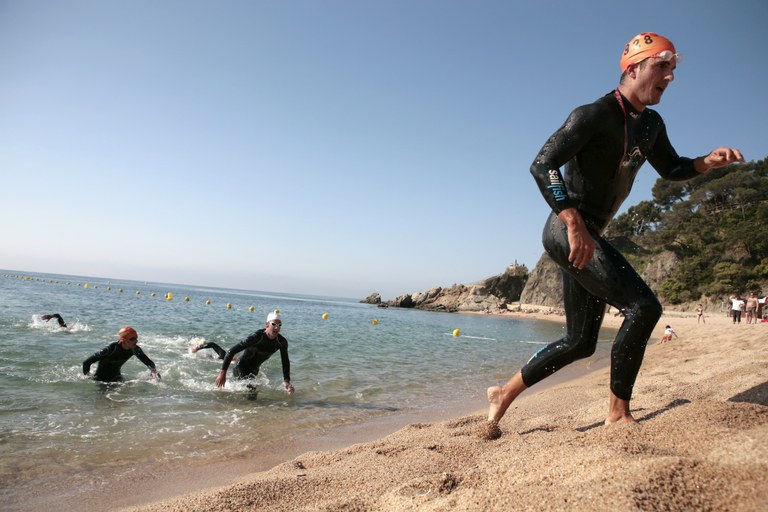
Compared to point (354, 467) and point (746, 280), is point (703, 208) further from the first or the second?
point (354, 467)

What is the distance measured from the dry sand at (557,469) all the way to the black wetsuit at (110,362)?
5753 millimetres

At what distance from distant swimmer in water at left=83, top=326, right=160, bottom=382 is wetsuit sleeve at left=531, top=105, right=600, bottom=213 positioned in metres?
7.33

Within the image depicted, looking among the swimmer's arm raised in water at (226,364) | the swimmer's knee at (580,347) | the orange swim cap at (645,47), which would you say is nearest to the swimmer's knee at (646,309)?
the swimmer's knee at (580,347)

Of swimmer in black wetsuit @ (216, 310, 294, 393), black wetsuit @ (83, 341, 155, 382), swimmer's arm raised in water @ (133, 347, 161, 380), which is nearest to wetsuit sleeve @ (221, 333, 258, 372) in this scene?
swimmer in black wetsuit @ (216, 310, 294, 393)

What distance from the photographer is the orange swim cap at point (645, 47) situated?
2.65 meters

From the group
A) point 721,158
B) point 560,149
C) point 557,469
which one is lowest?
point 557,469

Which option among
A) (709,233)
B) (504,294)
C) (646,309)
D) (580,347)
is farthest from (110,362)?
(504,294)

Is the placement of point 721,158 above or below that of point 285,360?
above

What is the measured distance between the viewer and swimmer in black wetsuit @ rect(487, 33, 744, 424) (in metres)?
2.47

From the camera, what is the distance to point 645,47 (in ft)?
8.79

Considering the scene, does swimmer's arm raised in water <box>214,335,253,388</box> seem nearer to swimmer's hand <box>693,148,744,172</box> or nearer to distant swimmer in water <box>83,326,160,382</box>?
distant swimmer in water <box>83,326,160,382</box>

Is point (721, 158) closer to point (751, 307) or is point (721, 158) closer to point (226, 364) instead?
point (226, 364)

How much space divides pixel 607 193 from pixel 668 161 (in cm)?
81

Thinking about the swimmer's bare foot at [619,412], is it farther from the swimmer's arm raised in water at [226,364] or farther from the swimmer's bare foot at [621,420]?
the swimmer's arm raised in water at [226,364]
